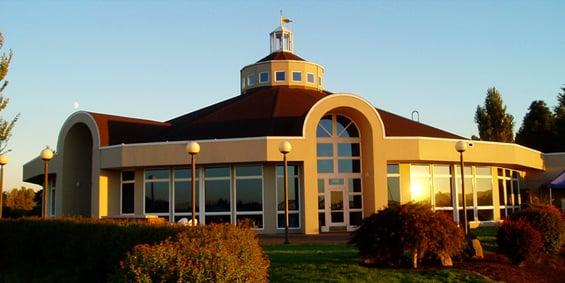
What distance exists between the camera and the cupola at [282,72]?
36969 mm

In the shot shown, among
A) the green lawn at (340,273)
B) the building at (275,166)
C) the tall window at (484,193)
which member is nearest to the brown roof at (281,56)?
the building at (275,166)

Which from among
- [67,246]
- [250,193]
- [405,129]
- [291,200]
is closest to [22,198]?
[250,193]

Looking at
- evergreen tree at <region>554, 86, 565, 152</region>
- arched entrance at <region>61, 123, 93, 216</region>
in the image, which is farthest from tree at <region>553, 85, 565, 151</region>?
arched entrance at <region>61, 123, 93, 216</region>

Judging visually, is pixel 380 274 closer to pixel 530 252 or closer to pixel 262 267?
pixel 262 267

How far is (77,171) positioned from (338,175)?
48.2 ft

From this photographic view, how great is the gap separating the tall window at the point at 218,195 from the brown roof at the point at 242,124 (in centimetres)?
226

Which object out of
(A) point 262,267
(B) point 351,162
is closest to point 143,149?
(B) point 351,162

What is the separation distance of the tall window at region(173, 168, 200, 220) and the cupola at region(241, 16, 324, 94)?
10.2m

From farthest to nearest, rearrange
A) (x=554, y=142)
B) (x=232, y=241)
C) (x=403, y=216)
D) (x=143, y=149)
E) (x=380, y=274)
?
(x=554, y=142) < (x=143, y=149) < (x=403, y=216) < (x=380, y=274) < (x=232, y=241)

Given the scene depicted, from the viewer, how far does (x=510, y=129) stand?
56.4 metres

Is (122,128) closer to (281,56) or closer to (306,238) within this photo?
(281,56)

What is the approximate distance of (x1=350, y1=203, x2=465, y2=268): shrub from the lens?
14.3 meters

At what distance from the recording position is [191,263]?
29.8 ft

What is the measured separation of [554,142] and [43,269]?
1945 inches
